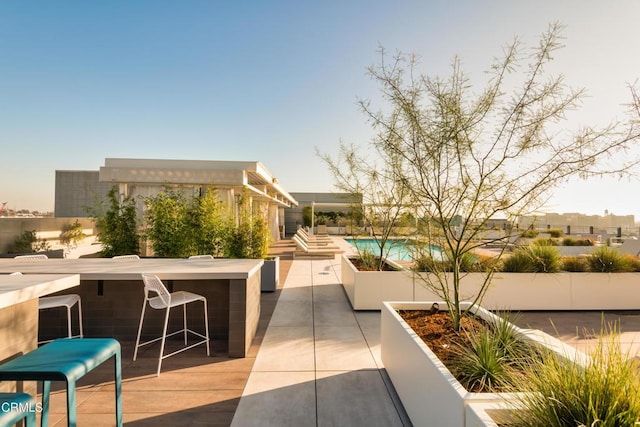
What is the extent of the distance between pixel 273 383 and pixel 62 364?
1.82 metres

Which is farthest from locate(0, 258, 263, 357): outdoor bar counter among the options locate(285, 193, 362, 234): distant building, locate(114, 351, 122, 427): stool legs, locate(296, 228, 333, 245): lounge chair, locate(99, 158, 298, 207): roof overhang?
locate(296, 228, 333, 245): lounge chair

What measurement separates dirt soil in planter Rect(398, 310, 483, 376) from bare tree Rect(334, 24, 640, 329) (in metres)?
0.13

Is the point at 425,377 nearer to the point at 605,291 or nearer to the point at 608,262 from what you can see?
the point at 605,291

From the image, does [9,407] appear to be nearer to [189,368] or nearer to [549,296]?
[189,368]

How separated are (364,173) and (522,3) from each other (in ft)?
12.4

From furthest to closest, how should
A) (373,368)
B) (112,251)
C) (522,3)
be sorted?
1. (112,251)
2. (522,3)
3. (373,368)

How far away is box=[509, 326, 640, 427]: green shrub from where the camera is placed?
3.86 ft

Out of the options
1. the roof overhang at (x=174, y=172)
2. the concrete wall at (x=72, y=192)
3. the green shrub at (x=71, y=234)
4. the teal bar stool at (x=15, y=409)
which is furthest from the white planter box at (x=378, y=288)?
the concrete wall at (x=72, y=192)

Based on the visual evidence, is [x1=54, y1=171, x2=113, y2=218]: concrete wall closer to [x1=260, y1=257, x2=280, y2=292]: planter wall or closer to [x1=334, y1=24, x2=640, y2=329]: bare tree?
[x1=260, y1=257, x2=280, y2=292]: planter wall

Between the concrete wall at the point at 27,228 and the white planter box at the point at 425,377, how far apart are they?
919 centimetres

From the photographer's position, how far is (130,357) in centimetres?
338

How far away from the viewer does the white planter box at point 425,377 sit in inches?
60.2

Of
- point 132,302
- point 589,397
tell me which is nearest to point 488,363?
point 589,397

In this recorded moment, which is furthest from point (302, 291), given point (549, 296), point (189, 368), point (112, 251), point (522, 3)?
point (522, 3)
